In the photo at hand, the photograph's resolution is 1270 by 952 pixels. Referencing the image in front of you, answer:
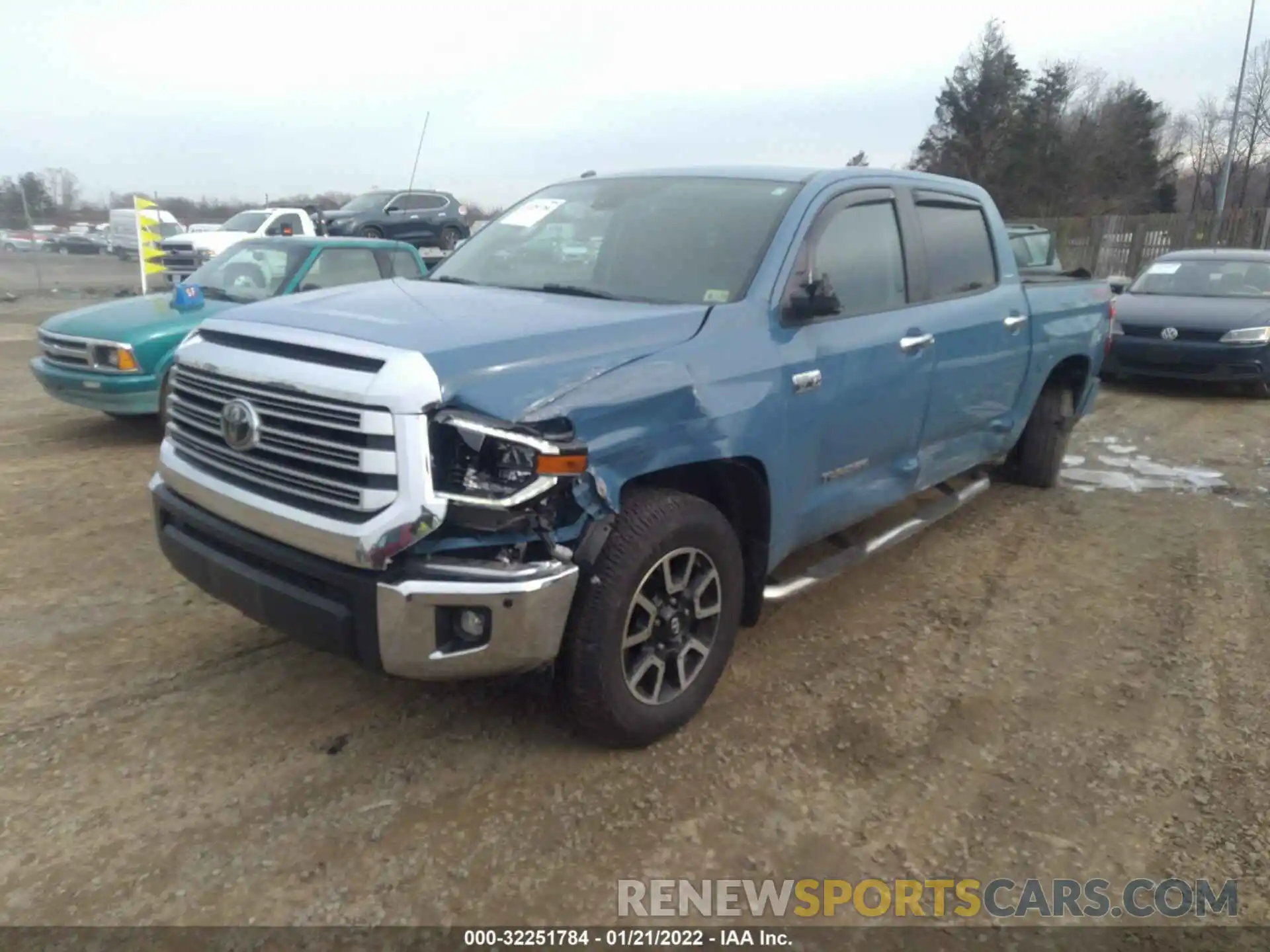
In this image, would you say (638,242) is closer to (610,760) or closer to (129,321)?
(610,760)

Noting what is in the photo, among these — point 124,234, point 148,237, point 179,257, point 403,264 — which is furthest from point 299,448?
point 124,234

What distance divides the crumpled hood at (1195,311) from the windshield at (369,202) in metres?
16.2

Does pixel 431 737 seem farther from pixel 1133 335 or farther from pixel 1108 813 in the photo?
pixel 1133 335

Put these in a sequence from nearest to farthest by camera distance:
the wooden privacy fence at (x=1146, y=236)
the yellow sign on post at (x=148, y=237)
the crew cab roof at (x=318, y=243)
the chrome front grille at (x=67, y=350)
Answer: the chrome front grille at (x=67, y=350)
the crew cab roof at (x=318, y=243)
the yellow sign on post at (x=148, y=237)
the wooden privacy fence at (x=1146, y=236)

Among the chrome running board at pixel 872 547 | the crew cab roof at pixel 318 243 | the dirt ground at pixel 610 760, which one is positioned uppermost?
the crew cab roof at pixel 318 243

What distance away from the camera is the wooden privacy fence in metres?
24.2

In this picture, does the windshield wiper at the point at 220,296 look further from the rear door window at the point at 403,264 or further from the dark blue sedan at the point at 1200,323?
the dark blue sedan at the point at 1200,323

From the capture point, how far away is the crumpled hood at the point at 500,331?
278 cm

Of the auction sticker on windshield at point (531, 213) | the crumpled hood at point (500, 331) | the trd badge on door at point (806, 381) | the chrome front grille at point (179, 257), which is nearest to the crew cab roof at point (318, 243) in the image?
the auction sticker on windshield at point (531, 213)

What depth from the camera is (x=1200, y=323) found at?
33.1 ft

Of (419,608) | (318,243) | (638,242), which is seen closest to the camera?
(419,608)

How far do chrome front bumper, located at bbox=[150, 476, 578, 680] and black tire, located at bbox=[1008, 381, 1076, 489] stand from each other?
443cm

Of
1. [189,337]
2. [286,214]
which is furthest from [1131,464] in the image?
[286,214]

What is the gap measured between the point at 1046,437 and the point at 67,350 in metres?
6.77
